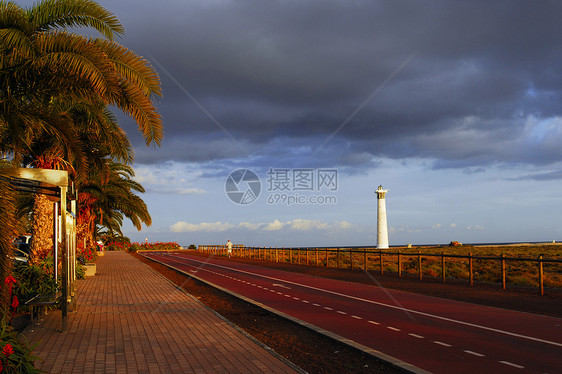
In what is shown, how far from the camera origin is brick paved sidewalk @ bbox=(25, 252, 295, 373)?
23.0ft

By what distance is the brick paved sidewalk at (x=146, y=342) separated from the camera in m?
7.01

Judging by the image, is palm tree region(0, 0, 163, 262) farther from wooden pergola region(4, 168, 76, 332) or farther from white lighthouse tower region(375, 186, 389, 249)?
white lighthouse tower region(375, 186, 389, 249)

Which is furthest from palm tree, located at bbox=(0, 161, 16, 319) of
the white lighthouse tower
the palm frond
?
the white lighthouse tower

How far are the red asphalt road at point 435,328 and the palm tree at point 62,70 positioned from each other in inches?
241

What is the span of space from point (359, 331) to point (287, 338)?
157cm

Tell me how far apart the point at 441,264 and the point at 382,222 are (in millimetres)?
39194

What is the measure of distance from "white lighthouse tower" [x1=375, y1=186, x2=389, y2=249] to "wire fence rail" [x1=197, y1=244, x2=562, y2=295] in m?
14.4

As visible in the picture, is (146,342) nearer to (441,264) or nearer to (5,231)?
(5,231)

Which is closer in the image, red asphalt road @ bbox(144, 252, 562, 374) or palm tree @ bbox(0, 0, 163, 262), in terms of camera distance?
red asphalt road @ bbox(144, 252, 562, 374)

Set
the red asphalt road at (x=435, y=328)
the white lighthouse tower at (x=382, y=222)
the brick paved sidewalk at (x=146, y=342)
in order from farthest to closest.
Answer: the white lighthouse tower at (x=382, y=222) → the red asphalt road at (x=435, y=328) → the brick paved sidewalk at (x=146, y=342)

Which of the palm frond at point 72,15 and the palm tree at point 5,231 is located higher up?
the palm frond at point 72,15

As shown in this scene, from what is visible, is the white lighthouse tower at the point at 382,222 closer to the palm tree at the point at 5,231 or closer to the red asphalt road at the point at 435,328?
the red asphalt road at the point at 435,328

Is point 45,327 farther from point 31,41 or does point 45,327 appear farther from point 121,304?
point 31,41

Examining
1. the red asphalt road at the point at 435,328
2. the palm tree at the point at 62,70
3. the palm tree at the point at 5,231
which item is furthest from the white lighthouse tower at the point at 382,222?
the palm tree at the point at 5,231
